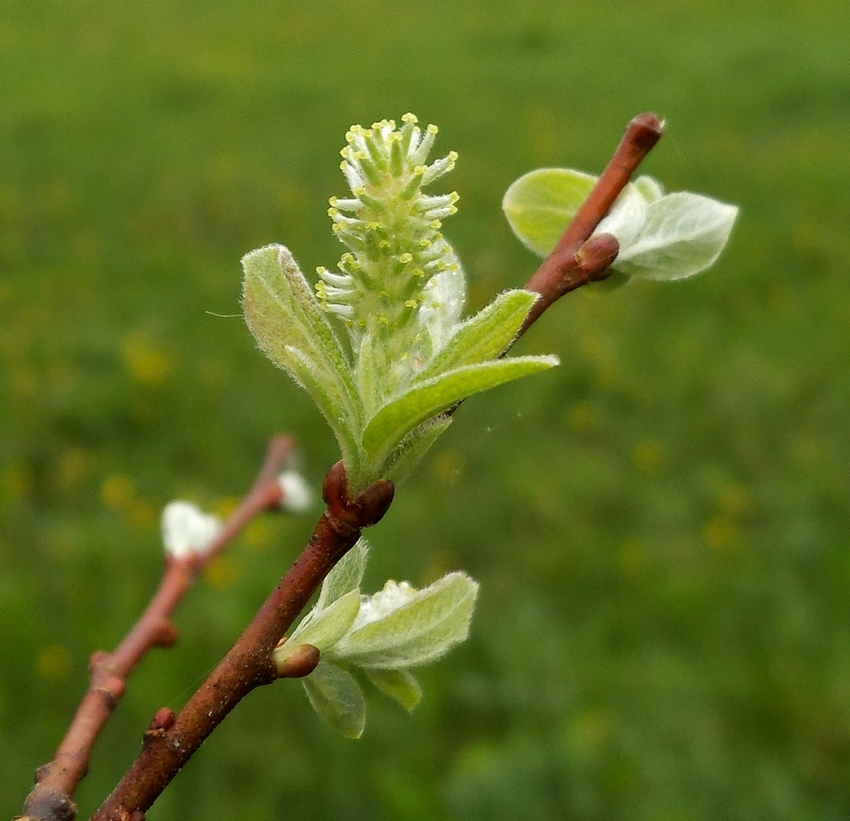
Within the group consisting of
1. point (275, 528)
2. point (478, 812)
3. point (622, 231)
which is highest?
point (622, 231)

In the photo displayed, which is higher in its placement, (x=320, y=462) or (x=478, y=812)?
(x=478, y=812)

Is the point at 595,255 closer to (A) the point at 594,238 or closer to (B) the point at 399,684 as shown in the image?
(A) the point at 594,238

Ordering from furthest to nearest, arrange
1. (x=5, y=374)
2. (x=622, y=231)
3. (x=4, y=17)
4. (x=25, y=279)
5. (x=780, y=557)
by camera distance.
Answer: (x=4, y=17) → (x=25, y=279) → (x=5, y=374) → (x=780, y=557) → (x=622, y=231)

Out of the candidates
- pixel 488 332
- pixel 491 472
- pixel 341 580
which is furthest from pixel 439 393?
pixel 491 472

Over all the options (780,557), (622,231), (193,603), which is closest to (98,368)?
(193,603)

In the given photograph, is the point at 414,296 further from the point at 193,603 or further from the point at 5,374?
the point at 5,374

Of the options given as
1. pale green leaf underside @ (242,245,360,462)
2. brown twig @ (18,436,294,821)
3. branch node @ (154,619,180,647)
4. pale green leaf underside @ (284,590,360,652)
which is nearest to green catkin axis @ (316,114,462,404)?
pale green leaf underside @ (242,245,360,462)

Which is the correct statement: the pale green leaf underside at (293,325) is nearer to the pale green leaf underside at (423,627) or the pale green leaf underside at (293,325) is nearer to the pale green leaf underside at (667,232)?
the pale green leaf underside at (423,627)

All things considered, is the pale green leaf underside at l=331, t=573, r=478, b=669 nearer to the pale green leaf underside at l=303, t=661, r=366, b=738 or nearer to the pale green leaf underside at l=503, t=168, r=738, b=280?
the pale green leaf underside at l=303, t=661, r=366, b=738
